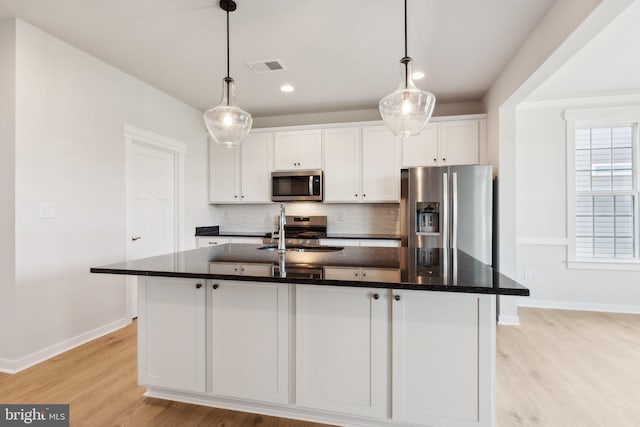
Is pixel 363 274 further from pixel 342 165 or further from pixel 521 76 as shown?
pixel 342 165

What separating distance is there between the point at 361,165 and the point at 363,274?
2.83 metres

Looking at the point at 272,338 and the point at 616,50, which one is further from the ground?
the point at 616,50

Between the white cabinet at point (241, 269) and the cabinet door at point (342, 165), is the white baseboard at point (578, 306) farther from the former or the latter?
the white cabinet at point (241, 269)

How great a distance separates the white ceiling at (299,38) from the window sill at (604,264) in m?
2.33

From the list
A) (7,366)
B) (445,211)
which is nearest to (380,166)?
(445,211)

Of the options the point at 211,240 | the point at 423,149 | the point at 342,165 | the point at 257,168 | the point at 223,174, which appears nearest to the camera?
the point at 423,149

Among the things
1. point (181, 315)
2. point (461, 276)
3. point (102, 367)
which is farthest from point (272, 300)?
point (102, 367)

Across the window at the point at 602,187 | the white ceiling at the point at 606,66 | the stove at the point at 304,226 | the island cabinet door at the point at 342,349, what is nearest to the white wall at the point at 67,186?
the stove at the point at 304,226

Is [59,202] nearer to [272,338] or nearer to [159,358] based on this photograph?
[159,358]

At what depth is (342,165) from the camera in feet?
14.1

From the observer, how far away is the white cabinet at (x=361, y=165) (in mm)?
4160

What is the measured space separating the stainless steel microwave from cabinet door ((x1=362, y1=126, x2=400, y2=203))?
0.61m

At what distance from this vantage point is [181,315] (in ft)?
6.21

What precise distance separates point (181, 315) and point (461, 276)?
4.99 ft
